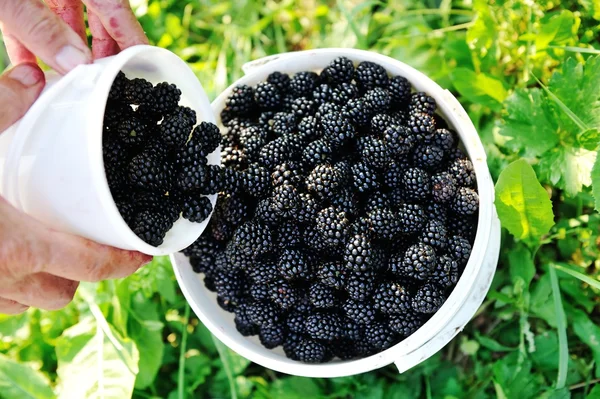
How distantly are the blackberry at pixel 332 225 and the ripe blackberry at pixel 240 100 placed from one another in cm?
39

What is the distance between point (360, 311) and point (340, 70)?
0.62 meters

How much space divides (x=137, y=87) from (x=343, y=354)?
0.84 m

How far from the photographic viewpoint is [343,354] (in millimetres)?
1476

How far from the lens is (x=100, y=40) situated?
1.47m

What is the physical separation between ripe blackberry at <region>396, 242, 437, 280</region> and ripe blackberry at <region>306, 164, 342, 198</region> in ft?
0.75

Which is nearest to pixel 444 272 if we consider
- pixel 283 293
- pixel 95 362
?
pixel 283 293

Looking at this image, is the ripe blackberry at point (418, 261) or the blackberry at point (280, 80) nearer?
the ripe blackberry at point (418, 261)

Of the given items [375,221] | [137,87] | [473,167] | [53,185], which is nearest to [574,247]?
[473,167]

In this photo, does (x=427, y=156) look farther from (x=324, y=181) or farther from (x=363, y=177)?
(x=324, y=181)

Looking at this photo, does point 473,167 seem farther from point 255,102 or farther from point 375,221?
point 255,102

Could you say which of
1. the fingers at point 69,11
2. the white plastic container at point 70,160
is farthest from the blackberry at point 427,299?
the fingers at point 69,11

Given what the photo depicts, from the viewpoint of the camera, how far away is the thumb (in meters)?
1.20

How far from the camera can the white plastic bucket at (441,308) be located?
130 centimetres

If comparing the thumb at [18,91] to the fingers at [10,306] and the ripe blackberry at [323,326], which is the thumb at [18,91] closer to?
the fingers at [10,306]
